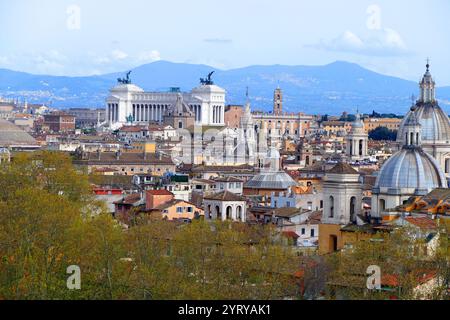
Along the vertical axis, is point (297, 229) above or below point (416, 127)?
below

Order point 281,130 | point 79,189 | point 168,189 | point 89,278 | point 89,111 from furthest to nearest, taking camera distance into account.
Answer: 1. point 89,111
2. point 281,130
3. point 168,189
4. point 79,189
5. point 89,278

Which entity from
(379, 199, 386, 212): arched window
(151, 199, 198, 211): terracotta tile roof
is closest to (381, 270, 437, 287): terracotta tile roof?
(379, 199, 386, 212): arched window

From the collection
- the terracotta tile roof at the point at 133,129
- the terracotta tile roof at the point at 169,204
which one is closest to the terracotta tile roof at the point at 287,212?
the terracotta tile roof at the point at 169,204

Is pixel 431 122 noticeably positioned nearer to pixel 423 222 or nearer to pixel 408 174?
pixel 408 174

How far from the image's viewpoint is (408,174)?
136ft

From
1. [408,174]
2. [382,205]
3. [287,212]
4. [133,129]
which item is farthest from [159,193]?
[133,129]

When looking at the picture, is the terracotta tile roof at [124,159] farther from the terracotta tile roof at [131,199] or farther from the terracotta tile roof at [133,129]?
the terracotta tile roof at [133,129]

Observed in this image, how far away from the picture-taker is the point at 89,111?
174m

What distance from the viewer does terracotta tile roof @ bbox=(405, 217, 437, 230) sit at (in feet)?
119

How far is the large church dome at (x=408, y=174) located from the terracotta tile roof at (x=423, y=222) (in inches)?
127
